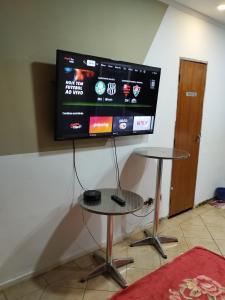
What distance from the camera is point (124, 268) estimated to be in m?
2.46

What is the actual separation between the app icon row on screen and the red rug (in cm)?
133

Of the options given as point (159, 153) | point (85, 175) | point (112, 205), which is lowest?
point (112, 205)

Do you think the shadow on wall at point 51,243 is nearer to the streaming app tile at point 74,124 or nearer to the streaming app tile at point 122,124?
the streaming app tile at point 74,124

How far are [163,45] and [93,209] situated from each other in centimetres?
198

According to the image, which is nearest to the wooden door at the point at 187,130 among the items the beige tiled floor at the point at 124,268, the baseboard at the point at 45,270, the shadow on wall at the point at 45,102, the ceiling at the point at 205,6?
the beige tiled floor at the point at 124,268

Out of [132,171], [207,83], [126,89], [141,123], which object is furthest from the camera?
[207,83]

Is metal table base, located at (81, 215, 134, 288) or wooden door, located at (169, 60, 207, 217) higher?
wooden door, located at (169, 60, 207, 217)

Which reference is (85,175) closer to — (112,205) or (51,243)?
(112,205)

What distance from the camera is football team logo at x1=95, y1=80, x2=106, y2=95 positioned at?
2.26m

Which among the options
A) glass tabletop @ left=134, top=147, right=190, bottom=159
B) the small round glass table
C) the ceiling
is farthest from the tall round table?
the ceiling

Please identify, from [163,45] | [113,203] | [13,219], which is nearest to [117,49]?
[163,45]

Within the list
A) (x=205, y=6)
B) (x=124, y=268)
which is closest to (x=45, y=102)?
(x=124, y=268)

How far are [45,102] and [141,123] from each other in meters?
1.03

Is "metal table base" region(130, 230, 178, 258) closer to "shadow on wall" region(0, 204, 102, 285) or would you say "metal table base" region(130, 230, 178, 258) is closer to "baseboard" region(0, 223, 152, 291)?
"baseboard" region(0, 223, 152, 291)
